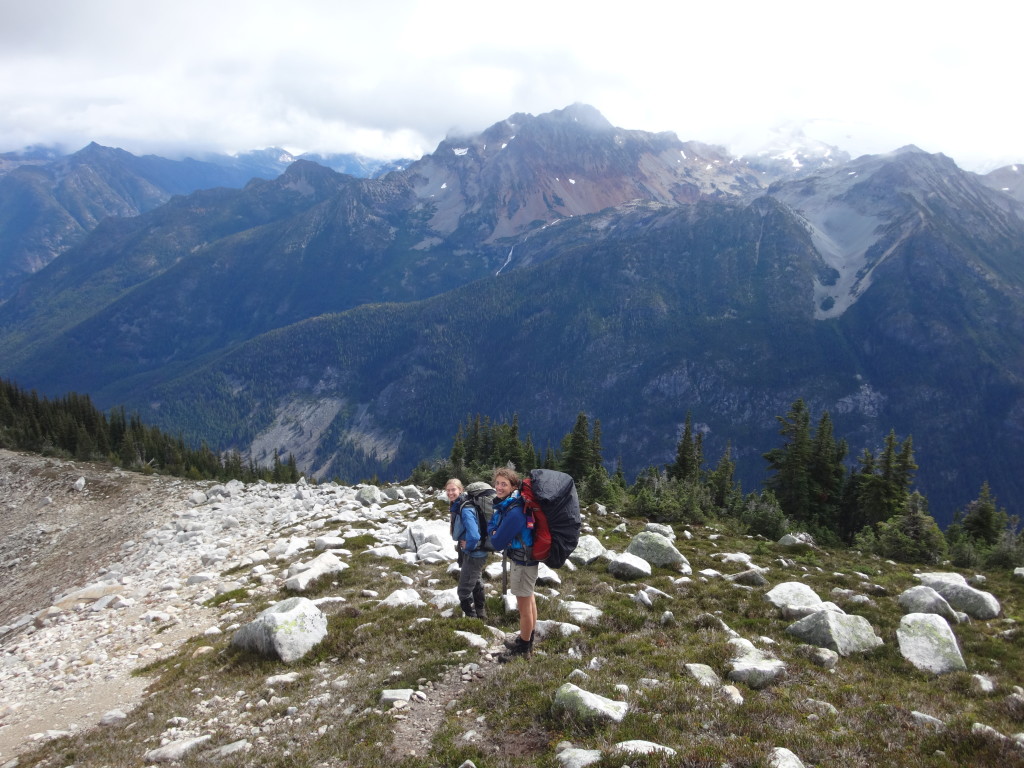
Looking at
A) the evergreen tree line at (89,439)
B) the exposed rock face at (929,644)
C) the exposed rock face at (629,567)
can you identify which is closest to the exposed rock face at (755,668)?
the exposed rock face at (929,644)

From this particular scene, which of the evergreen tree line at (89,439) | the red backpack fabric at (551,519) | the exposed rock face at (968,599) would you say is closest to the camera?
the red backpack fabric at (551,519)

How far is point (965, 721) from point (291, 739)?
10340mm

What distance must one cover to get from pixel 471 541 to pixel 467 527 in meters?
0.36

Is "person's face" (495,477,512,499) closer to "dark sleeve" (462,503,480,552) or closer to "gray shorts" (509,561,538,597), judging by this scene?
"gray shorts" (509,561,538,597)

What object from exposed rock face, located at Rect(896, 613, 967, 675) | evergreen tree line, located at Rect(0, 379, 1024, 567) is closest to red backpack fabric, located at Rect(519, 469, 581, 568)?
exposed rock face, located at Rect(896, 613, 967, 675)

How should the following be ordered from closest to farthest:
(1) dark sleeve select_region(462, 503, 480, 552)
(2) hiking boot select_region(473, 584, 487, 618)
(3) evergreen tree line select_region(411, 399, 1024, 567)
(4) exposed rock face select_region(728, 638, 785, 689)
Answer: (4) exposed rock face select_region(728, 638, 785, 689), (1) dark sleeve select_region(462, 503, 480, 552), (2) hiking boot select_region(473, 584, 487, 618), (3) evergreen tree line select_region(411, 399, 1024, 567)

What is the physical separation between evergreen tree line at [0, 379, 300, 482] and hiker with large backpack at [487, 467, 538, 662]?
159ft

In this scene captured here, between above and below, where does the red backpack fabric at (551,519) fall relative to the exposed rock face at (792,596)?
above

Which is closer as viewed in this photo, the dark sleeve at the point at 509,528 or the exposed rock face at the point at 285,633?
the dark sleeve at the point at 509,528

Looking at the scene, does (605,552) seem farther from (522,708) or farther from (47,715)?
(47,715)

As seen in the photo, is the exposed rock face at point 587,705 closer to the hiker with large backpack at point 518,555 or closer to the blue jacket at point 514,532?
the hiker with large backpack at point 518,555

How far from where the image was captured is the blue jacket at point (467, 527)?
506 inches

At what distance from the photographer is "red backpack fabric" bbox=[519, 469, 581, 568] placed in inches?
414

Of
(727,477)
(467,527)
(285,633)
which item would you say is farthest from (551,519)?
Answer: (727,477)
